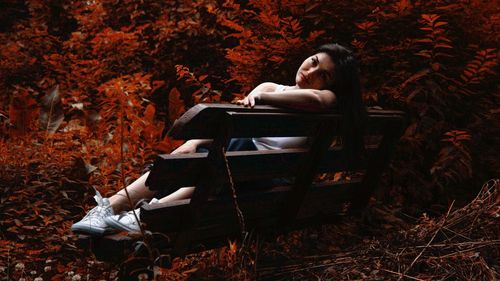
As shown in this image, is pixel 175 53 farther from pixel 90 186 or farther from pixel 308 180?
pixel 308 180

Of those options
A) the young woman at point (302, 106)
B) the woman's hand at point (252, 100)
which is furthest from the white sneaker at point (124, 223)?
the woman's hand at point (252, 100)

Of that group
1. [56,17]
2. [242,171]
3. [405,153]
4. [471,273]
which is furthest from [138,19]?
[471,273]

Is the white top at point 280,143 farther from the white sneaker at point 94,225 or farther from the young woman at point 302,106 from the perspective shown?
the white sneaker at point 94,225

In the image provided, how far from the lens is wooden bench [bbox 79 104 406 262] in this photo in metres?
2.28

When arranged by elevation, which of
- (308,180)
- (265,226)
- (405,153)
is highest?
Answer: (308,180)

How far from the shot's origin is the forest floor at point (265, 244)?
8.93ft

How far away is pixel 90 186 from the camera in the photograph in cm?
382

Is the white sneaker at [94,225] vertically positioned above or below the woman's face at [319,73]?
below

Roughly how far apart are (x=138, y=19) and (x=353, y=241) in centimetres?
435

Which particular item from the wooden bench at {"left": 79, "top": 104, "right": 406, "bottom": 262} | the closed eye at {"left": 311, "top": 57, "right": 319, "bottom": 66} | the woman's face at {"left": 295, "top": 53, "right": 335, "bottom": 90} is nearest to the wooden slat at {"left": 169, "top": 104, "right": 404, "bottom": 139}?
the wooden bench at {"left": 79, "top": 104, "right": 406, "bottom": 262}

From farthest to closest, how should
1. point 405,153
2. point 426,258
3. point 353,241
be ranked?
point 405,153 < point 353,241 < point 426,258

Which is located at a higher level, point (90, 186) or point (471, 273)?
point (90, 186)

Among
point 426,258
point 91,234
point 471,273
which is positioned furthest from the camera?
point 426,258

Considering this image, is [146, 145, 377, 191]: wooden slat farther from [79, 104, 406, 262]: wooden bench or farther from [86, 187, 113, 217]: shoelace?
[86, 187, 113, 217]: shoelace
